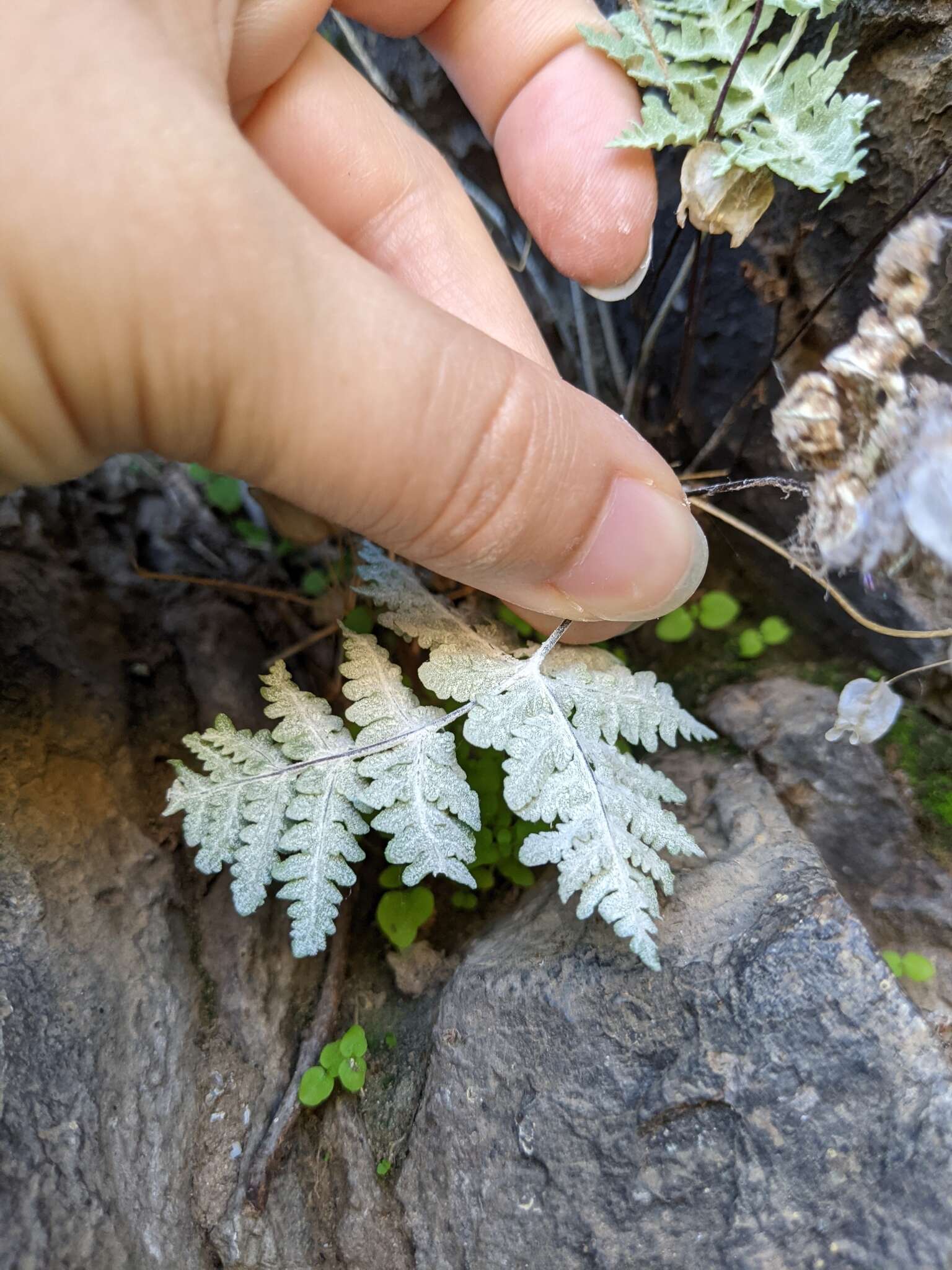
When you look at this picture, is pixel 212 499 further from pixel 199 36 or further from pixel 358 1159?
pixel 358 1159

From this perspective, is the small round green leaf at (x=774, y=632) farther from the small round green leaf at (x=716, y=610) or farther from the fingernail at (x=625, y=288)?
the fingernail at (x=625, y=288)

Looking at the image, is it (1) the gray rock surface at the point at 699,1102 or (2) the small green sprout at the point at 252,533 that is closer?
(1) the gray rock surface at the point at 699,1102

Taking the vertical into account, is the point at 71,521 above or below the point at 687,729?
below

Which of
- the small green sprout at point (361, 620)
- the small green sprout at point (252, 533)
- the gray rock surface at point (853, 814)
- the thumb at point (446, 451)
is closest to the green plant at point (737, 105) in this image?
the thumb at point (446, 451)

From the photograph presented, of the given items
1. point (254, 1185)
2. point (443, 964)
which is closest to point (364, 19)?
point (443, 964)

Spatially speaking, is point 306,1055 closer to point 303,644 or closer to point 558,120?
point 303,644

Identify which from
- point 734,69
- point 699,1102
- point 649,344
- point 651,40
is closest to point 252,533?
point 649,344
